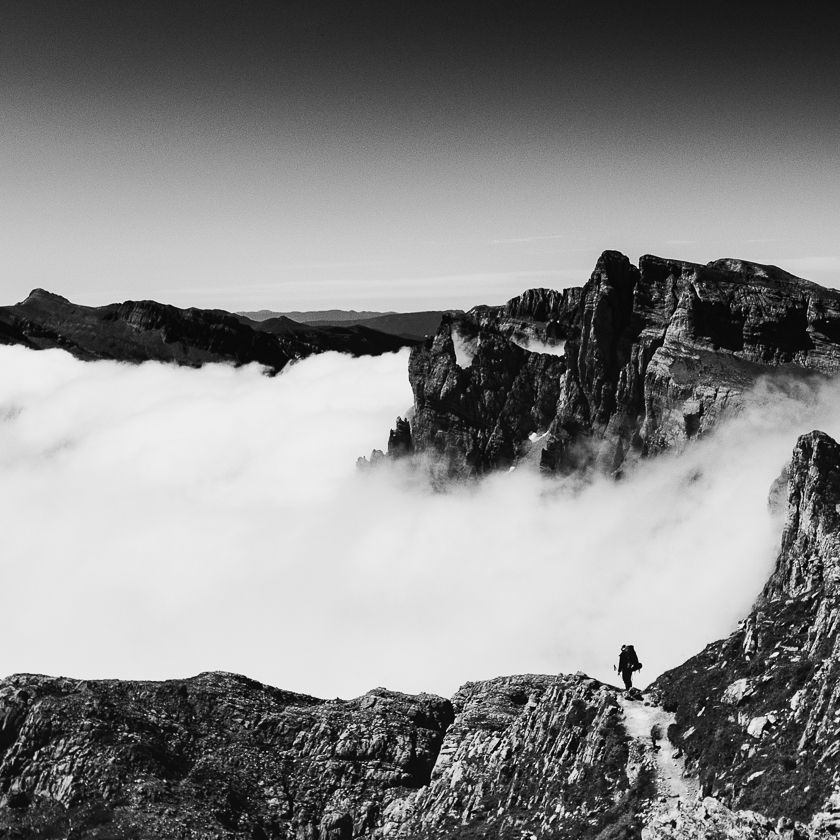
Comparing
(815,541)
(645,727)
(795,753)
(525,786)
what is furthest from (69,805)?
(815,541)

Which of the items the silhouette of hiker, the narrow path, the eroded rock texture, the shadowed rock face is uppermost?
the silhouette of hiker

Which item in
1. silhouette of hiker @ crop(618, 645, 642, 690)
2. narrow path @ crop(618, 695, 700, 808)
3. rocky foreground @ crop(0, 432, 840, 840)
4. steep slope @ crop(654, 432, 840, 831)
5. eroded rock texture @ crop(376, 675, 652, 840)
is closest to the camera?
steep slope @ crop(654, 432, 840, 831)

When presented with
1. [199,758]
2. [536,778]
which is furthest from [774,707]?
[199,758]

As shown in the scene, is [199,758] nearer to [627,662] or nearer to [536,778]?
[536,778]

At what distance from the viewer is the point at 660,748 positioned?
81.6 meters

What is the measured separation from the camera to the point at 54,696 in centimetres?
11094

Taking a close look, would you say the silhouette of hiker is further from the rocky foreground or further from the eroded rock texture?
the rocky foreground

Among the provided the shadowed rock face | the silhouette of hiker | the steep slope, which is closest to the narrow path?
the steep slope

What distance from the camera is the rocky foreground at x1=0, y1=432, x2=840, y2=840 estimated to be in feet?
228

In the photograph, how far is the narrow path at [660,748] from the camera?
237 ft

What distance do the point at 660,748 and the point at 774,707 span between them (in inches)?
479

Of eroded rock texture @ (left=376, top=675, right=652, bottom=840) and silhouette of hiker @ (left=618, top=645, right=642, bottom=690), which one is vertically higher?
silhouette of hiker @ (left=618, top=645, right=642, bottom=690)

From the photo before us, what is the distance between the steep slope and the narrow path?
4.53ft

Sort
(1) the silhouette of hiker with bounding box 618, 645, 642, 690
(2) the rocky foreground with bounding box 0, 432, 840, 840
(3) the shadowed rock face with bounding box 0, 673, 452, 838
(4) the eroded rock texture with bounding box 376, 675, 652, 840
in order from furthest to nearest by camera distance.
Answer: (3) the shadowed rock face with bounding box 0, 673, 452, 838
(1) the silhouette of hiker with bounding box 618, 645, 642, 690
(4) the eroded rock texture with bounding box 376, 675, 652, 840
(2) the rocky foreground with bounding box 0, 432, 840, 840
